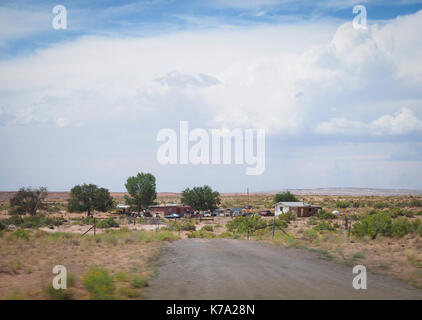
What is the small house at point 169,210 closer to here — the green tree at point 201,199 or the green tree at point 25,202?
the green tree at point 201,199

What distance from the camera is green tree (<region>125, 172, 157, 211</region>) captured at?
8469 centimetres

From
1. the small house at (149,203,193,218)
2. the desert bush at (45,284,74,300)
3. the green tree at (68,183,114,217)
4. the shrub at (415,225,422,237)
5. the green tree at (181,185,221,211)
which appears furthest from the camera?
the green tree at (181,185,221,211)

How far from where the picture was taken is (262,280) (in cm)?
1206

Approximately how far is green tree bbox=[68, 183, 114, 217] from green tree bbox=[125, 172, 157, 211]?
776 cm

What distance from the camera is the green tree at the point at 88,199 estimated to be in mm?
74688

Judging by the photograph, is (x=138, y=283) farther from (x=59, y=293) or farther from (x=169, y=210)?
(x=169, y=210)

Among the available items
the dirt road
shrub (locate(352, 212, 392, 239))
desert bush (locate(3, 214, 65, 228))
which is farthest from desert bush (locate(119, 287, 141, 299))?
desert bush (locate(3, 214, 65, 228))

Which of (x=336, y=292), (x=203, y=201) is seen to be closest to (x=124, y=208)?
(x=203, y=201)

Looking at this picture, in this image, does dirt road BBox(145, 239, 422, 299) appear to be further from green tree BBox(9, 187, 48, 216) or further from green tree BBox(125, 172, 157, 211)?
green tree BBox(125, 172, 157, 211)

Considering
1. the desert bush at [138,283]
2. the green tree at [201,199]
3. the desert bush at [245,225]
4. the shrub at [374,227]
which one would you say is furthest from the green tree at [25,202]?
the desert bush at [138,283]

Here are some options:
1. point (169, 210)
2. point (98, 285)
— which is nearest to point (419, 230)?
point (98, 285)

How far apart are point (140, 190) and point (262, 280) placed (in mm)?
74757

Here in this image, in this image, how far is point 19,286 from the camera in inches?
469

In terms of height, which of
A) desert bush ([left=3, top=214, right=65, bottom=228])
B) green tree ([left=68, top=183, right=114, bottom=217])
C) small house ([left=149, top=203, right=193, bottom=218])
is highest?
green tree ([left=68, top=183, right=114, bottom=217])
